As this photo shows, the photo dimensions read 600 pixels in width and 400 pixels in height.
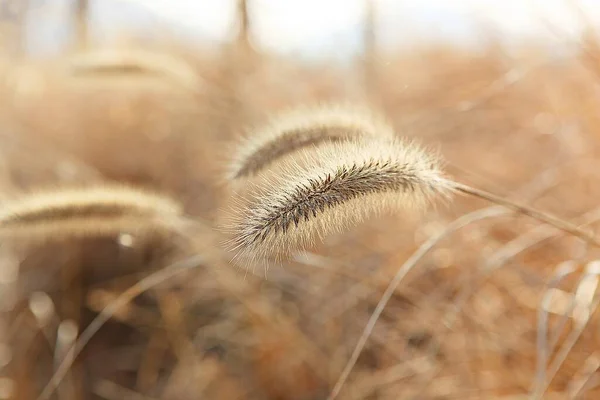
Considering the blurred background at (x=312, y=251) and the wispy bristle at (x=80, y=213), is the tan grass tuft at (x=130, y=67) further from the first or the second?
the wispy bristle at (x=80, y=213)

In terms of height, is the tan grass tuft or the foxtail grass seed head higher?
the tan grass tuft

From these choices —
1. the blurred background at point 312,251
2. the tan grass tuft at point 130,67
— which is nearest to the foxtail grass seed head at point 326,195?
the blurred background at point 312,251

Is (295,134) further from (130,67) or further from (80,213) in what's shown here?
(130,67)

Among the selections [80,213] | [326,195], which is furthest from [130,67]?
[326,195]

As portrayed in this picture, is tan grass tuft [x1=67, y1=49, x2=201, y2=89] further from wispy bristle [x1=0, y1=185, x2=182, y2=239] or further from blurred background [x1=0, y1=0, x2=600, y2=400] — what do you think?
wispy bristle [x1=0, y1=185, x2=182, y2=239]

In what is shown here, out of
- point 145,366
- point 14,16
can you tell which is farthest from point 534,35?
point 14,16

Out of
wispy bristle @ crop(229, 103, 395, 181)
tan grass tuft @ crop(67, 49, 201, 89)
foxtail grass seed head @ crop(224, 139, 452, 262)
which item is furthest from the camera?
tan grass tuft @ crop(67, 49, 201, 89)

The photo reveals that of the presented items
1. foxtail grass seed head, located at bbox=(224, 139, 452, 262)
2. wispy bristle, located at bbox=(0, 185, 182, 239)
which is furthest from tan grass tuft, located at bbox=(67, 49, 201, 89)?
foxtail grass seed head, located at bbox=(224, 139, 452, 262)
